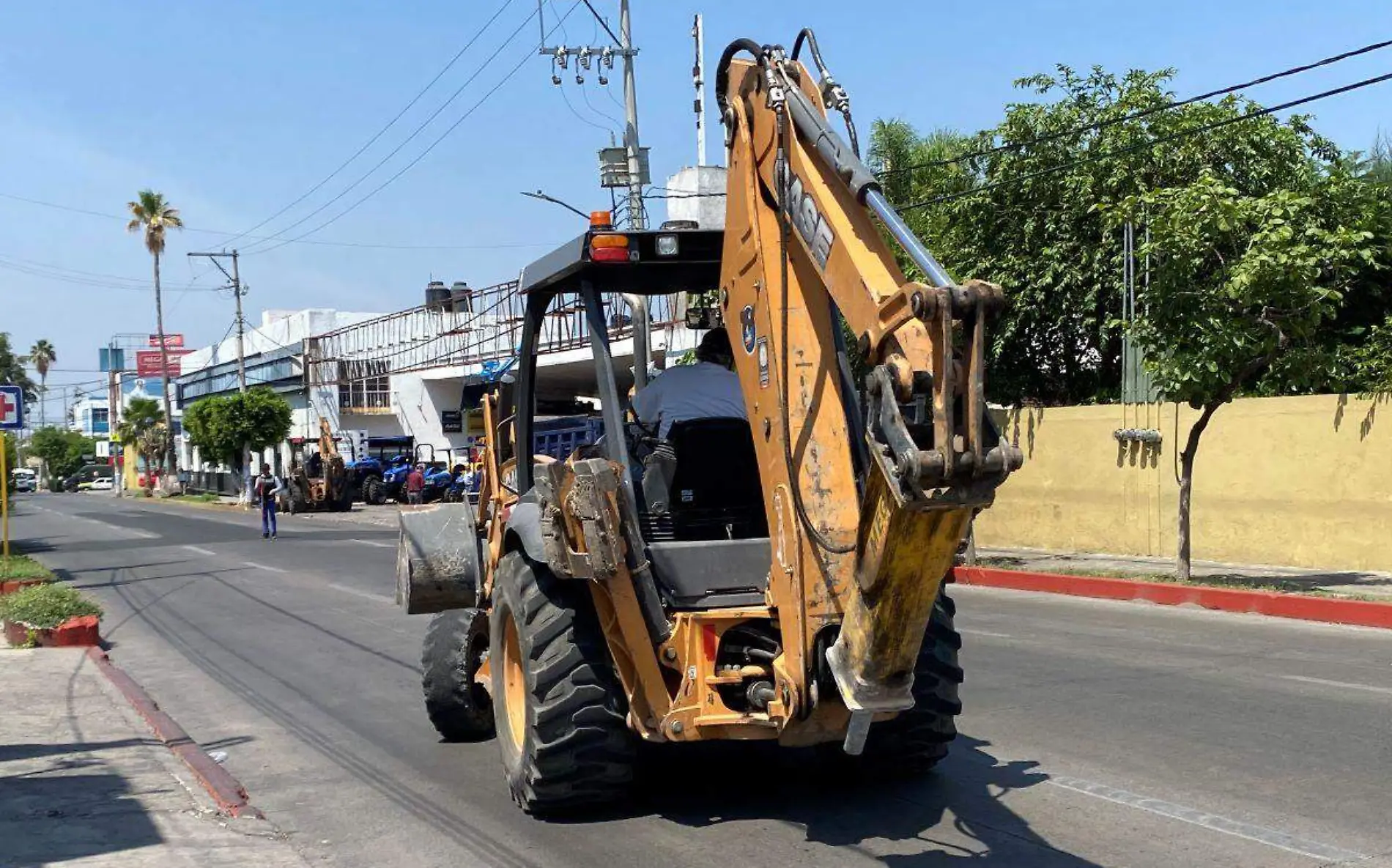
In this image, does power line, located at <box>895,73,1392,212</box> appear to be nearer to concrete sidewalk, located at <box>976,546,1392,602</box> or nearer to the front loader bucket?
concrete sidewalk, located at <box>976,546,1392,602</box>

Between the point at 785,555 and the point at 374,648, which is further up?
the point at 785,555

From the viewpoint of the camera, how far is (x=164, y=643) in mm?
15422

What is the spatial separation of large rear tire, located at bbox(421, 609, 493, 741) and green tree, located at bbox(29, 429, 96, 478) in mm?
129994

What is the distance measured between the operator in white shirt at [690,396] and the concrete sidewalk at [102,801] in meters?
2.61

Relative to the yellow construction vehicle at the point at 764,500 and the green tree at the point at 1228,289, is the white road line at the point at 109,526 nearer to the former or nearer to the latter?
the green tree at the point at 1228,289

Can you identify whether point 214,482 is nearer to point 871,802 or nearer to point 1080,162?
point 1080,162

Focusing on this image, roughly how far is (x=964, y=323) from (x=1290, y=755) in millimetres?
4614

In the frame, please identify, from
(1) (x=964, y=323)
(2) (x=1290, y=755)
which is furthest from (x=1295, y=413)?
(1) (x=964, y=323)

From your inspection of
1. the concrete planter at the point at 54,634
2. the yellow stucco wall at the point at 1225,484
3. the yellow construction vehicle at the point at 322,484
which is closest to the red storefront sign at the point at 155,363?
the yellow construction vehicle at the point at 322,484

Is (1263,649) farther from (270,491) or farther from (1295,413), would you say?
(270,491)

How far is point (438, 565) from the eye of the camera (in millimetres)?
8188

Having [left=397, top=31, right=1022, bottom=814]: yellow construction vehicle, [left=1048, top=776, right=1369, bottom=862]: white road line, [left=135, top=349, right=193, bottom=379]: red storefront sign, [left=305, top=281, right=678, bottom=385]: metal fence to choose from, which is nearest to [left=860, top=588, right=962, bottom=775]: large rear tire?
[left=397, top=31, right=1022, bottom=814]: yellow construction vehicle

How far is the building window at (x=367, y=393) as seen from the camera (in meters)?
58.6

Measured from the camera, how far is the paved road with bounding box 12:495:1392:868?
602 cm
